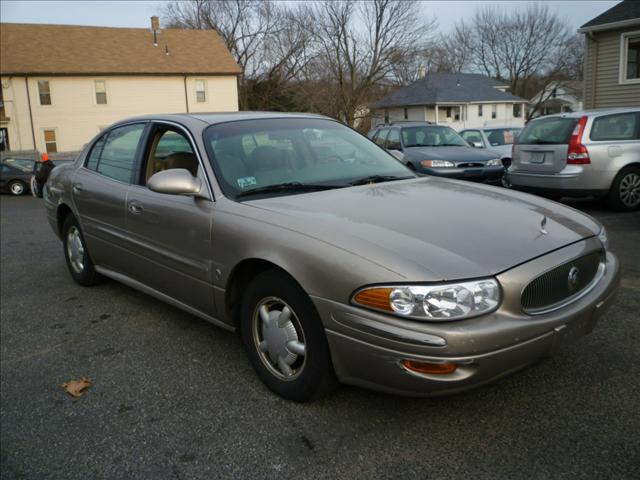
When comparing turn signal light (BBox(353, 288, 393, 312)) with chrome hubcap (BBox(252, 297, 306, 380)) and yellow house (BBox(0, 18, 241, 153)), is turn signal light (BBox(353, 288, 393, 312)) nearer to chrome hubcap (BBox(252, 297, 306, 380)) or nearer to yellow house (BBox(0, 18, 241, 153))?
chrome hubcap (BBox(252, 297, 306, 380))

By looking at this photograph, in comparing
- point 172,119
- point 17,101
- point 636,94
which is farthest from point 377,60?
point 172,119

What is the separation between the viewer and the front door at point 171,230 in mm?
3580

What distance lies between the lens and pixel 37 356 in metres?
4.03

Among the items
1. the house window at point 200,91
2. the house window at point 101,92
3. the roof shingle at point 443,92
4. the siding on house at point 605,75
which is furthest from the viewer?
the roof shingle at point 443,92

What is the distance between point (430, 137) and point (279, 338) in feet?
31.9

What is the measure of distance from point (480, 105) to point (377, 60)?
73.1 feet

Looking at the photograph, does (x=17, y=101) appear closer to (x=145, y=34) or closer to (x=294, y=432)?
(x=145, y=34)

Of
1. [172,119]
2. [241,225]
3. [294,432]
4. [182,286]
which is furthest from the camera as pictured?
[172,119]

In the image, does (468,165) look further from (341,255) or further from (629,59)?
(629,59)

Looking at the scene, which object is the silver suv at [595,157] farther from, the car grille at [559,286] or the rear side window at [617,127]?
the car grille at [559,286]

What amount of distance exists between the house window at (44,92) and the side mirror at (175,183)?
118 feet

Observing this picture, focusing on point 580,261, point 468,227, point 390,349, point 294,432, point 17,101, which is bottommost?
point 294,432

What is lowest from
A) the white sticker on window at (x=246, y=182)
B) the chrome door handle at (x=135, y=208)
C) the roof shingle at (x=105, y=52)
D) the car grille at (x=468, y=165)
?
the car grille at (x=468, y=165)

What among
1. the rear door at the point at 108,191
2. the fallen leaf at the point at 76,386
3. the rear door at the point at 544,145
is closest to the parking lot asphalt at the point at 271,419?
the fallen leaf at the point at 76,386
